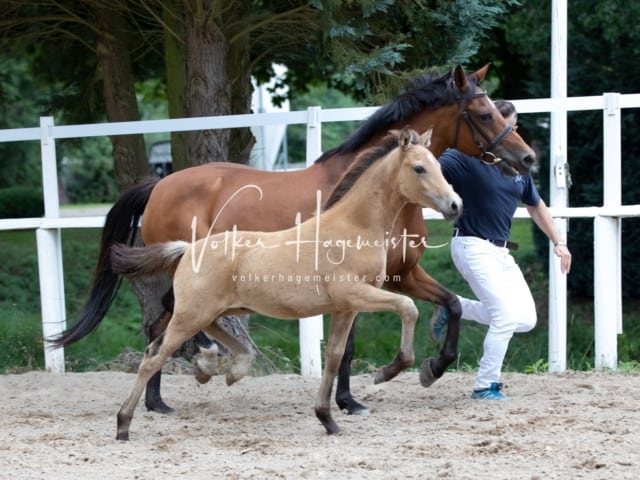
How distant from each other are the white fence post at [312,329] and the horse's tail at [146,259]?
6.51ft

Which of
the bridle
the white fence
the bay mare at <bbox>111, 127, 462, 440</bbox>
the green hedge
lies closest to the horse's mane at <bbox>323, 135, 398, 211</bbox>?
the bay mare at <bbox>111, 127, 462, 440</bbox>

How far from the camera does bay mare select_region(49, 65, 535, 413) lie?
18.5 feet

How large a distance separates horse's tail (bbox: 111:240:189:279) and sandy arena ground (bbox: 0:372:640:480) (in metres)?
0.91

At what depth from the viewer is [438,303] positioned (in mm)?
5906

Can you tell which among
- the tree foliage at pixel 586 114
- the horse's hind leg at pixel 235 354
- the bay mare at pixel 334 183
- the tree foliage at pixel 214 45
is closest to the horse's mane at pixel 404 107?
the bay mare at pixel 334 183

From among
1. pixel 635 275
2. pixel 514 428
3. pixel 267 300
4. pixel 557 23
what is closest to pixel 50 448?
pixel 267 300

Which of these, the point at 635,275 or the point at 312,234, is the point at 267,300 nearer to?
the point at 312,234

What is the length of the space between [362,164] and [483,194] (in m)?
1.02

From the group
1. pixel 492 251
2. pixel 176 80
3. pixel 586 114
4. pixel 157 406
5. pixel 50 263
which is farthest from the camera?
pixel 586 114

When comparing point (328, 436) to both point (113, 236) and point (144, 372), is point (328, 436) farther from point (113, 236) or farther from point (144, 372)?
point (113, 236)

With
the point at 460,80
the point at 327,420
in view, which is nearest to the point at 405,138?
the point at 460,80

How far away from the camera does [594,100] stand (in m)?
6.61

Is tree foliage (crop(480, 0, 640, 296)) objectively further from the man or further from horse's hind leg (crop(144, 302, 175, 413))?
horse's hind leg (crop(144, 302, 175, 413))

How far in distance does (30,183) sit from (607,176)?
54.9ft
